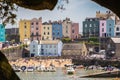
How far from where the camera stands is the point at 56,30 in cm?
10088

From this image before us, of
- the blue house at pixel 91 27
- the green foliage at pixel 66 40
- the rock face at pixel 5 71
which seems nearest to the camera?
the rock face at pixel 5 71

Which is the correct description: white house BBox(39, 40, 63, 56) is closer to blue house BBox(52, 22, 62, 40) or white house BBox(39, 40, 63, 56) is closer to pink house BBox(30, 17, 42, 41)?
blue house BBox(52, 22, 62, 40)

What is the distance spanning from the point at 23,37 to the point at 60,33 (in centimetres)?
812

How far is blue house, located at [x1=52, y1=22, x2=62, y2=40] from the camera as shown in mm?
100500

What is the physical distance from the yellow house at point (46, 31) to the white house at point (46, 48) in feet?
22.0

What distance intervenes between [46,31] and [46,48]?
8.27 meters

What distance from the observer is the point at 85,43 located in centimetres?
9494

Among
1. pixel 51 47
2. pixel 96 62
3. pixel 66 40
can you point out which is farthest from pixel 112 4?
pixel 66 40

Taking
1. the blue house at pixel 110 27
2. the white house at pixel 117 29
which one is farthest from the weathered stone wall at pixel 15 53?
the white house at pixel 117 29

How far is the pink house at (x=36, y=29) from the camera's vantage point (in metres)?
102

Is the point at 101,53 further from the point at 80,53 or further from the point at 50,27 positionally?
the point at 50,27

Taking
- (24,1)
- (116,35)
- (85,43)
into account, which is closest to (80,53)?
(85,43)

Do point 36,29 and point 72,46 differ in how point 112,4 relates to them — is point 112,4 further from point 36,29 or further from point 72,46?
point 36,29

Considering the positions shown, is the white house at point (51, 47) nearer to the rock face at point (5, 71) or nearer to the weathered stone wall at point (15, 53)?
the weathered stone wall at point (15, 53)
